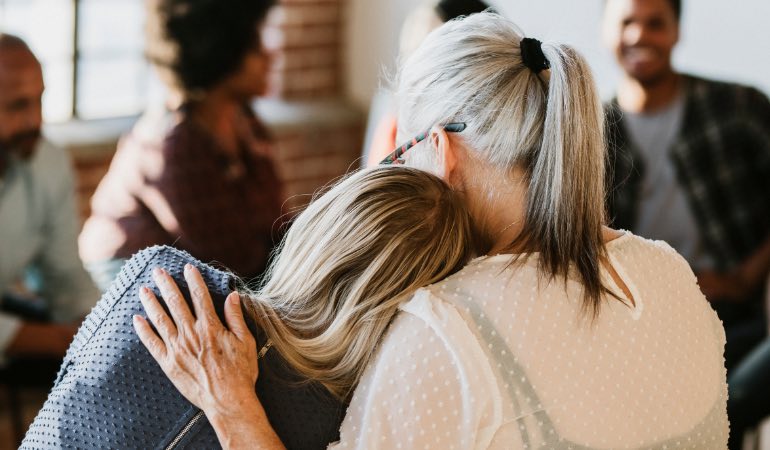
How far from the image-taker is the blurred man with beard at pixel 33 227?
245 cm

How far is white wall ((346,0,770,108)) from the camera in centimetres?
333

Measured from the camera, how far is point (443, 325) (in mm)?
1194

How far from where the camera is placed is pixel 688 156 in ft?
9.67

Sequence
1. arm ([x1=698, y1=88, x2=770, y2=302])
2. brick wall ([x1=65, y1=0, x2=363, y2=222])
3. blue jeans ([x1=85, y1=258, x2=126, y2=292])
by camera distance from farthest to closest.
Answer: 1. brick wall ([x1=65, y1=0, x2=363, y2=222])
2. arm ([x1=698, y1=88, x2=770, y2=302])
3. blue jeans ([x1=85, y1=258, x2=126, y2=292])

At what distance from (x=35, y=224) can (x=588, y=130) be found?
1.77 meters

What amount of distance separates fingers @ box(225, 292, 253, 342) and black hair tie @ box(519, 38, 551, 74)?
495mm

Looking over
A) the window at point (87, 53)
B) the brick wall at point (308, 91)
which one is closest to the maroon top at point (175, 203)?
the window at point (87, 53)

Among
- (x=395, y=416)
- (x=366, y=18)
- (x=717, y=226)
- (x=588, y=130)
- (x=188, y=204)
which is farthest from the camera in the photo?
(x=366, y=18)

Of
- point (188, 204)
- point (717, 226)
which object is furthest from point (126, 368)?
point (717, 226)

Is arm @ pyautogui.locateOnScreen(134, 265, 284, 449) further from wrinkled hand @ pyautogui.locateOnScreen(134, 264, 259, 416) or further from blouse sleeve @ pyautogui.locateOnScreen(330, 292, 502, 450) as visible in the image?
blouse sleeve @ pyautogui.locateOnScreen(330, 292, 502, 450)

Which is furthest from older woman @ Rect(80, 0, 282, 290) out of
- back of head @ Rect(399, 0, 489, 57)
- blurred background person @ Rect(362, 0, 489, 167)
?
back of head @ Rect(399, 0, 489, 57)

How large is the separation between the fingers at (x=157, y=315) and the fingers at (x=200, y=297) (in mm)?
40

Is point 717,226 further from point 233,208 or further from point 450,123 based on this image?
point 450,123

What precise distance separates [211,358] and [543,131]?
0.53m
